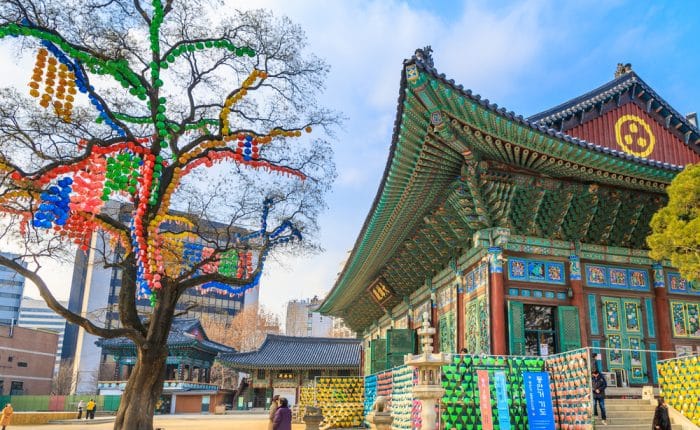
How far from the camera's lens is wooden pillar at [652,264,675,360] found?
15312 millimetres

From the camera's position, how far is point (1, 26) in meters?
11.0

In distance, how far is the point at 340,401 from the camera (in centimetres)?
2147

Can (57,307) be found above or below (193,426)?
above

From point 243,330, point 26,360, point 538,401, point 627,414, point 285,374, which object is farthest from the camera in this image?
point 243,330

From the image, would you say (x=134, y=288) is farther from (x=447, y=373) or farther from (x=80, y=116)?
(x=447, y=373)

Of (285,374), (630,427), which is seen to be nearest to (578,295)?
(630,427)

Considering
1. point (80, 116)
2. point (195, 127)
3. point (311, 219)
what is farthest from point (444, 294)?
point (80, 116)

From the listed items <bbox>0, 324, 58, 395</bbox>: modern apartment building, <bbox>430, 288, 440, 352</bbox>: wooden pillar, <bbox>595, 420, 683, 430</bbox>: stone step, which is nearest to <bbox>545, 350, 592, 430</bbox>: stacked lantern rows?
<bbox>595, 420, 683, 430</bbox>: stone step

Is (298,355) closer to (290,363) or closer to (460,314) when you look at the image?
(290,363)

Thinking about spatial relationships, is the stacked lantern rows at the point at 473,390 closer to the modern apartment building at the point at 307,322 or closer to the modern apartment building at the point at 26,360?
the modern apartment building at the point at 26,360

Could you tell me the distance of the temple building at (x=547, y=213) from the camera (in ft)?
42.5

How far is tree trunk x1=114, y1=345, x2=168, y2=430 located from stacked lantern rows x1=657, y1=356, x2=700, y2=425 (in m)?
11.9

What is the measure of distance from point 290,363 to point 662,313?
34.8 meters

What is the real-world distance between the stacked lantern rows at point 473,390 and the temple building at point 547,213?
1.63m
